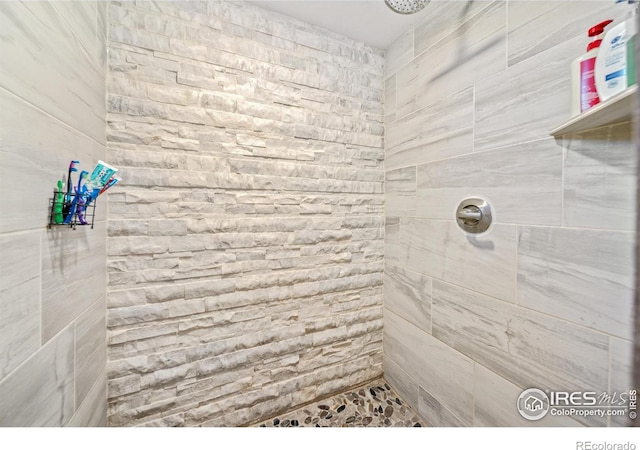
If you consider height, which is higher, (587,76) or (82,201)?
(587,76)

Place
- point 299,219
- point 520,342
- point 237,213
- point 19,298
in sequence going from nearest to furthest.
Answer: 1. point 19,298
2. point 520,342
3. point 237,213
4. point 299,219

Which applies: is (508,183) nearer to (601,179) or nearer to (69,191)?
(601,179)

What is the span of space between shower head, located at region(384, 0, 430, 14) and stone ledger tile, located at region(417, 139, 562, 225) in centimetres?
56

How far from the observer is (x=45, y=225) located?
608 millimetres

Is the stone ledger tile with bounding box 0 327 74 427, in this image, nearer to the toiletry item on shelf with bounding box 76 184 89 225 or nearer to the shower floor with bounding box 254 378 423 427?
the toiletry item on shelf with bounding box 76 184 89 225

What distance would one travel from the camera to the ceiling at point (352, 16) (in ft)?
3.67

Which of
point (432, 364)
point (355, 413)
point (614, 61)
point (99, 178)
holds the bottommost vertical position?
point (355, 413)

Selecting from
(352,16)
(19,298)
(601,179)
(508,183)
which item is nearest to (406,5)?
(352,16)

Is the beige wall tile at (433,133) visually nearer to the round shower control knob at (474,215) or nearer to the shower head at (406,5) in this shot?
the round shower control knob at (474,215)

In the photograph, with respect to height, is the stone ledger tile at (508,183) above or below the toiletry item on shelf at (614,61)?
below

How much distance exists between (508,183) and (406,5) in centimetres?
71

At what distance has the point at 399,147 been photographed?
1.33m

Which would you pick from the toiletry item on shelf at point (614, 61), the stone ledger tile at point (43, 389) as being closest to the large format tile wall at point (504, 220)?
the toiletry item on shelf at point (614, 61)

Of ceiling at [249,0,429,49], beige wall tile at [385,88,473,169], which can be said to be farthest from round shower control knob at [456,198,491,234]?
ceiling at [249,0,429,49]
